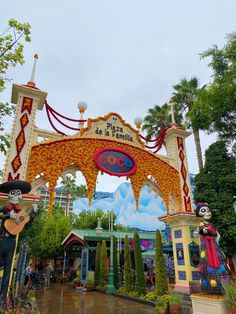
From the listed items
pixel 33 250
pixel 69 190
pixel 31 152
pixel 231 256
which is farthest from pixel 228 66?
pixel 69 190

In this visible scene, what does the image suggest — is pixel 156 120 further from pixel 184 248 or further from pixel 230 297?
pixel 230 297

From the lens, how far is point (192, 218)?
10.3m

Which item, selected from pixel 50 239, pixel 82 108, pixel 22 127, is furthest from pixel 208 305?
pixel 50 239

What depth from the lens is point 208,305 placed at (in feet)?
Result: 20.1

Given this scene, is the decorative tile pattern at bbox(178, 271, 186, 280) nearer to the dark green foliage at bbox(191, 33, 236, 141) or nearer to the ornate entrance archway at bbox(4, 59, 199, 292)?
the ornate entrance archway at bbox(4, 59, 199, 292)

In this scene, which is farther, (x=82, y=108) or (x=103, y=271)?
(x=103, y=271)

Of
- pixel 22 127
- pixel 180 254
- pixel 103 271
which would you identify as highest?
pixel 22 127

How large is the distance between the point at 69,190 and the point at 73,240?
15.1m

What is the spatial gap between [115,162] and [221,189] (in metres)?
5.47

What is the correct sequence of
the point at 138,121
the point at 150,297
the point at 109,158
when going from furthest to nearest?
the point at 138,121 → the point at 150,297 → the point at 109,158

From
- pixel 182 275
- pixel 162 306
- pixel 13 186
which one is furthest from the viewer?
pixel 182 275

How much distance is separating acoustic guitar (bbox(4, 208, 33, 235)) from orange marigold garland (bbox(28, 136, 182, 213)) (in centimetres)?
191

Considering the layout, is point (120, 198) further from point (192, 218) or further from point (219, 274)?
point (219, 274)

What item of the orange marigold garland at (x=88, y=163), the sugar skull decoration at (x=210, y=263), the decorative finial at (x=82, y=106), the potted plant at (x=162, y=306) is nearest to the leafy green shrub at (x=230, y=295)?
the sugar skull decoration at (x=210, y=263)
